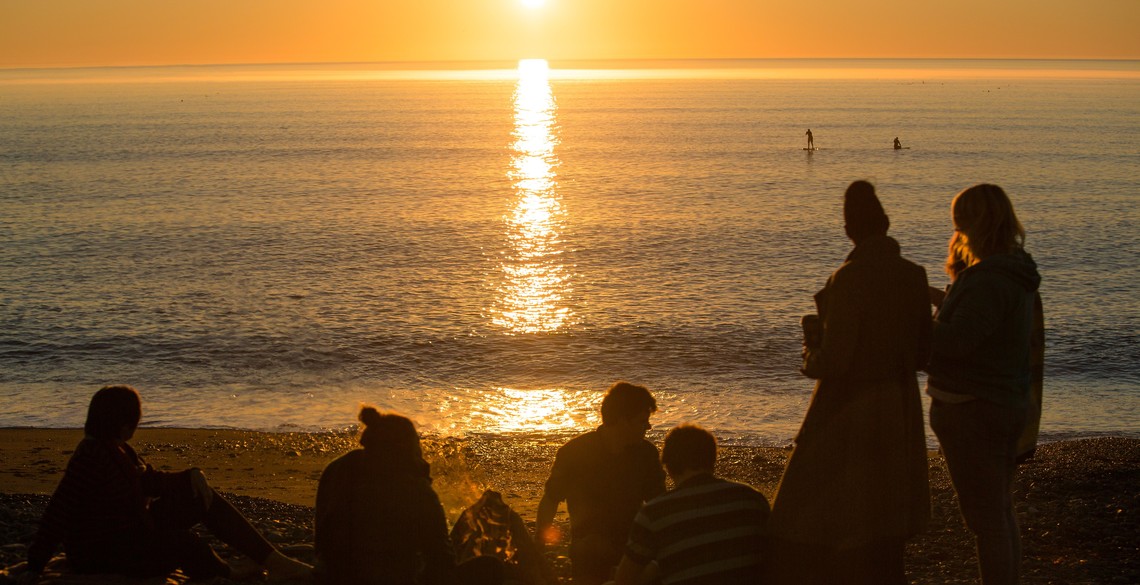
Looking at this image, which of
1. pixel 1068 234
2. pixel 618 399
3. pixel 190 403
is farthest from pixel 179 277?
pixel 1068 234

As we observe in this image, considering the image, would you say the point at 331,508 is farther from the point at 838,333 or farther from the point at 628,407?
the point at 838,333

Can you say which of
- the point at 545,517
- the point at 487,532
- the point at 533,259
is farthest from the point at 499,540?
the point at 533,259

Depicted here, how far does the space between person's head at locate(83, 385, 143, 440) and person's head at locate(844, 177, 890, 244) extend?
11.8 feet

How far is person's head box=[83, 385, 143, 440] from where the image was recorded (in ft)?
17.5

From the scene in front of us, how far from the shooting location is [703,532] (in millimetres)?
4660

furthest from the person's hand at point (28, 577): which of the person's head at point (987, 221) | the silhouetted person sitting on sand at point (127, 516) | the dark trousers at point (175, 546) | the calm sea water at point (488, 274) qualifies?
the calm sea water at point (488, 274)

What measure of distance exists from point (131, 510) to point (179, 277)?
25281 millimetres

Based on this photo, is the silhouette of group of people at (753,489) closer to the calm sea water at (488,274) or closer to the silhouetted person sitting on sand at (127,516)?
the silhouetted person sitting on sand at (127,516)

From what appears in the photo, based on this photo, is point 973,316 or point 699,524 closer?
point 699,524

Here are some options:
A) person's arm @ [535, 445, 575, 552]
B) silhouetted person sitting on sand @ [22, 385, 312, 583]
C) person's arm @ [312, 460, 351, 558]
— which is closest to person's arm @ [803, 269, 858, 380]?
person's arm @ [535, 445, 575, 552]

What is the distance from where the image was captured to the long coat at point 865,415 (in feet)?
14.9

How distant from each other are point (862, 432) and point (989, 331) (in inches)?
34.6

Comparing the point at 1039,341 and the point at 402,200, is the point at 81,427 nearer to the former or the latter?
the point at 1039,341

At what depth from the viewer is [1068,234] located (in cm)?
3762
